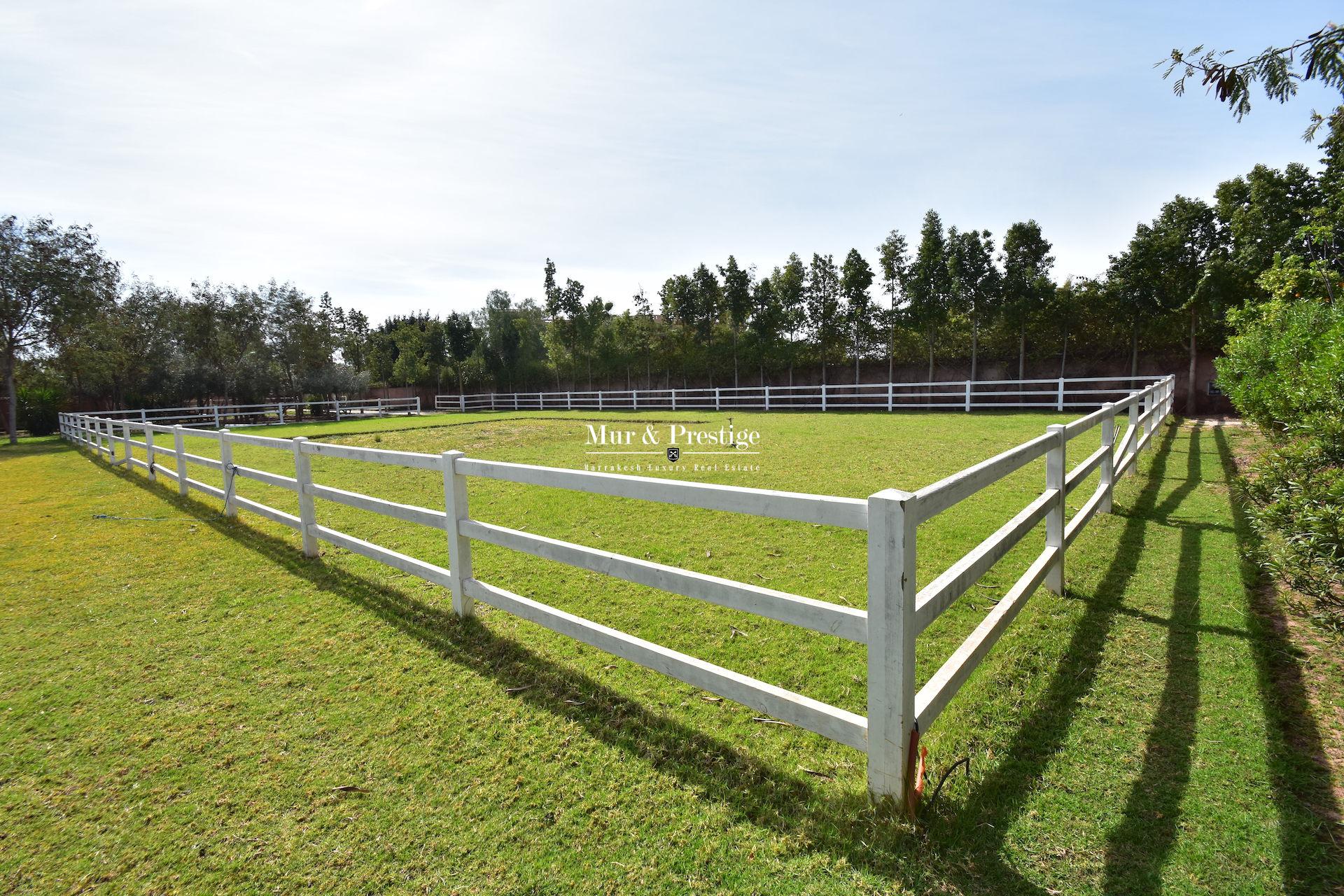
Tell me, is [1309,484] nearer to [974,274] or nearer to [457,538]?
[457,538]

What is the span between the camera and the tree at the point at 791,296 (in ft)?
93.8

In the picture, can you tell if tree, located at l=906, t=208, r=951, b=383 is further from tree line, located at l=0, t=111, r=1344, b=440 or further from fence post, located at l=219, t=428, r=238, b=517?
fence post, located at l=219, t=428, r=238, b=517

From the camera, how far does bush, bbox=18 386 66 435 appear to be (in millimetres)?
26656

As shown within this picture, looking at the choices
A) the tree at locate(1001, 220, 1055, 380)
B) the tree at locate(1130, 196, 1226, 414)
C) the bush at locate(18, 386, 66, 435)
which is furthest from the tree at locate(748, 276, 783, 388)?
the bush at locate(18, 386, 66, 435)

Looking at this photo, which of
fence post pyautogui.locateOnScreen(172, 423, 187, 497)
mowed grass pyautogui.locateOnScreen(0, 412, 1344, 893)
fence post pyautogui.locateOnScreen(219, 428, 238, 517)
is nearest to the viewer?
mowed grass pyautogui.locateOnScreen(0, 412, 1344, 893)

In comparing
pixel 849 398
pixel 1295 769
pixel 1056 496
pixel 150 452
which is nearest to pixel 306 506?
pixel 1056 496

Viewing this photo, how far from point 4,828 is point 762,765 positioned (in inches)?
104

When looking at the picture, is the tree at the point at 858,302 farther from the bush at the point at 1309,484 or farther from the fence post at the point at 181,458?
the fence post at the point at 181,458

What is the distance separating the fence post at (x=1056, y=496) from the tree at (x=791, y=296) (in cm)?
2669

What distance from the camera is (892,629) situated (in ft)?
5.41

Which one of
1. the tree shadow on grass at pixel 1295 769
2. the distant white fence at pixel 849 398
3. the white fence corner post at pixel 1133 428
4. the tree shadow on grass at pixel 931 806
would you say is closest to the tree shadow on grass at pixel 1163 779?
the tree shadow on grass at pixel 931 806

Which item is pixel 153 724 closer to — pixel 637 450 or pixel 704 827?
pixel 704 827

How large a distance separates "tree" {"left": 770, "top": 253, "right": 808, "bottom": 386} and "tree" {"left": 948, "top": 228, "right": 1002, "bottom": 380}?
7.12 metres

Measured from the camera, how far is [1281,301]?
31.7 feet
